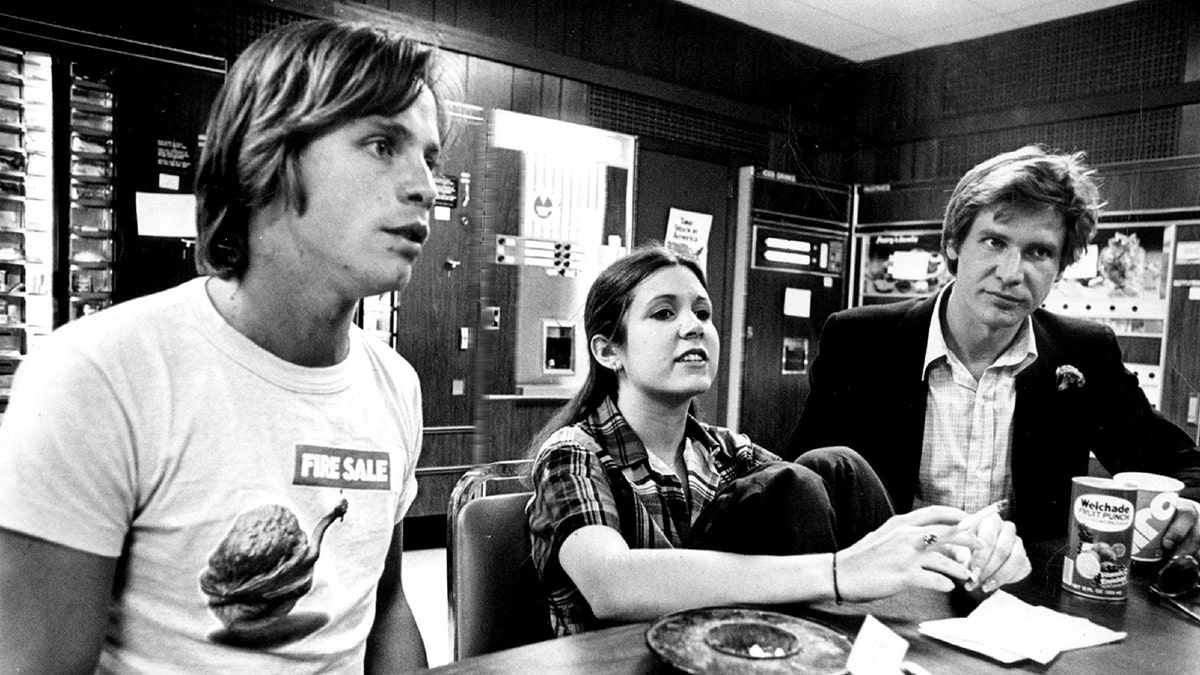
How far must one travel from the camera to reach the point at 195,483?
97 centimetres

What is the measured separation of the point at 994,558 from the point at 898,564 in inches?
8.8

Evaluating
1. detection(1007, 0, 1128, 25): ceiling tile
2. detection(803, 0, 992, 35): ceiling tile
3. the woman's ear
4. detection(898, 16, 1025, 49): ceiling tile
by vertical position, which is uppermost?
detection(1007, 0, 1128, 25): ceiling tile

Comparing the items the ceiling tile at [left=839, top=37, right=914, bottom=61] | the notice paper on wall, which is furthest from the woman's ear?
the ceiling tile at [left=839, top=37, right=914, bottom=61]

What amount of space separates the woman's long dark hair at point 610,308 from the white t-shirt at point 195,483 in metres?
0.65

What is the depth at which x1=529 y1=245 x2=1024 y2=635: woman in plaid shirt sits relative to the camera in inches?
48.8

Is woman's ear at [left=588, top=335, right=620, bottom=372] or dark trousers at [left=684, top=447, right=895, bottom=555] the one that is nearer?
dark trousers at [left=684, top=447, right=895, bottom=555]

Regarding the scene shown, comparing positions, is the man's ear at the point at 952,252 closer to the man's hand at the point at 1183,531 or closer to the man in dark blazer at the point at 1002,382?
the man in dark blazer at the point at 1002,382

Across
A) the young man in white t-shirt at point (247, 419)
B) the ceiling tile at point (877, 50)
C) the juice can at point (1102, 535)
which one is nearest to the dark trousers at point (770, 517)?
the juice can at point (1102, 535)

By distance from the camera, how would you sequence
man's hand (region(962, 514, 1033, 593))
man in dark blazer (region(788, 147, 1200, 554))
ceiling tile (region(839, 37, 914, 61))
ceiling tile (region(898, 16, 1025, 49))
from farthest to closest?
ceiling tile (region(839, 37, 914, 61)) → ceiling tile (region(898, 16, 1025, 49)) → man in dark blazer (region(788, 147, 1200, 554)) → man's hand (region(962, 514, 1033, 593))

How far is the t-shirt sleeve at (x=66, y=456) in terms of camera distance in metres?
0.84

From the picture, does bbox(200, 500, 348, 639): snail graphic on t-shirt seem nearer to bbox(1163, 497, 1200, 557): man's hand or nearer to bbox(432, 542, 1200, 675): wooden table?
bbox(432, 542, 1200, 675): wooden table

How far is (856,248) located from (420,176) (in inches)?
216

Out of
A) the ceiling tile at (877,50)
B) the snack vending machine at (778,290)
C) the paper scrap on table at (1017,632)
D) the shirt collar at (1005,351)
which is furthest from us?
the ceiling tile at (877,50)

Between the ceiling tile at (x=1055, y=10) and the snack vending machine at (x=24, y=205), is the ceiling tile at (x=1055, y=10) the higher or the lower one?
the higher one
